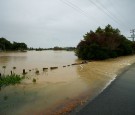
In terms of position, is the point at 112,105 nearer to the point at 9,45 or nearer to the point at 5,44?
the point at 5,44

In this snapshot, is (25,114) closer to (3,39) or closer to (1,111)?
(1,111)

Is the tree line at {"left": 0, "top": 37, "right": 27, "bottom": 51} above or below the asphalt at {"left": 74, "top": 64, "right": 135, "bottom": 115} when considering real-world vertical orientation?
above

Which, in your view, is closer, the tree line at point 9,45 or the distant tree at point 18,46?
the tree line at point 9,45

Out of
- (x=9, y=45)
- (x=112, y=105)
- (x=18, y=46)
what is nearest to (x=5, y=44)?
(x=9, y=45)

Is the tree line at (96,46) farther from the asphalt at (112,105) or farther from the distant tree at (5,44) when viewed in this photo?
the distant tree at (5,44)

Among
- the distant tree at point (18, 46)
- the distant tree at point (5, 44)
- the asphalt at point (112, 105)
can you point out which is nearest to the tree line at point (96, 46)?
the asphalt at point (112, 105)

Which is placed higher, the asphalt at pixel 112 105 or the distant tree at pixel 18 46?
the distant tree at pixel 18 46

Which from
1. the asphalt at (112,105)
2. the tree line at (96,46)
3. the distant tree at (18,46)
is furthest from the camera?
the distant tree at (18,46)

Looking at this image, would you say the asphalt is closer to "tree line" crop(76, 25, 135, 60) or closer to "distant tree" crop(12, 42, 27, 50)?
"tree line" crop(76, 25, 135, 60)

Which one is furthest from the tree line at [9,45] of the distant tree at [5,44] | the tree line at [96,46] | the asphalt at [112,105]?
the asphalt at [112,105]

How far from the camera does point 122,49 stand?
73.9 m

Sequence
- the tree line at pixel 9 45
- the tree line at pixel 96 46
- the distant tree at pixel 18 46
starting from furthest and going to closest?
the distant tree at pixel 18 46 → the tree line at pixel 9 45 → the tree line at pixel 96 46

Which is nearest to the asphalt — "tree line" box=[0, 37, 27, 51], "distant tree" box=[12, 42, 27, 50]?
"tree line" box=[0, 37, 27, 51]

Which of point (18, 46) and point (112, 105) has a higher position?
point (18, 46)
